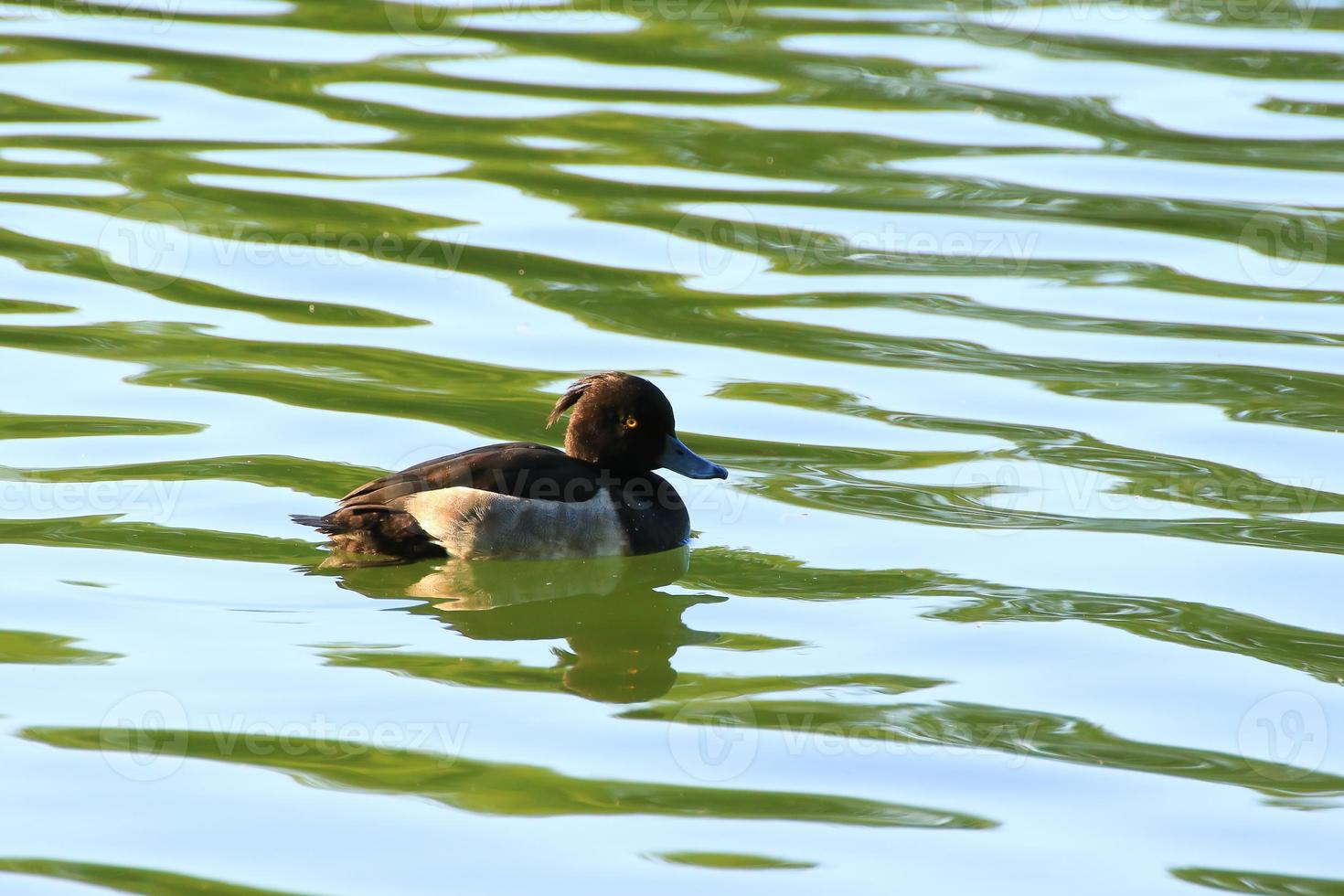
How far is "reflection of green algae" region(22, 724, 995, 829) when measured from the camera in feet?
16.5

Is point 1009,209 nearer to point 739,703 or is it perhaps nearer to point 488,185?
point 488,185

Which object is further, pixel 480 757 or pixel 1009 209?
pixel 1009 209

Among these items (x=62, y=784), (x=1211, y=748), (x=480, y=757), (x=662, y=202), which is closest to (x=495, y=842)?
(x=480, y=757)

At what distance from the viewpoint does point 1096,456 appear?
310 inches

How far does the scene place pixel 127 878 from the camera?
15.2 ft

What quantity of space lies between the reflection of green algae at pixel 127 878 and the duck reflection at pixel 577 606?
4.46 feet

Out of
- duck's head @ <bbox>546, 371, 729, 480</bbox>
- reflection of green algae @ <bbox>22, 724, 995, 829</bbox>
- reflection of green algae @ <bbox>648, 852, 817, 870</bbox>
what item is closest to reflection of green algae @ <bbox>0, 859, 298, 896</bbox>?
reflection of green algae @ <bbox>22, 724, 995, 829</bbox>

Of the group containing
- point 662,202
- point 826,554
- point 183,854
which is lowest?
point 183,854

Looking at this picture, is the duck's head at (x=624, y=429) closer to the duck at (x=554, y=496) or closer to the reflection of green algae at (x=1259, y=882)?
the duck at (x=554, y=496)

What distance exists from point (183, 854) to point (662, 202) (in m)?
6.83

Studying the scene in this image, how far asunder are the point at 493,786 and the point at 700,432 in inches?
130

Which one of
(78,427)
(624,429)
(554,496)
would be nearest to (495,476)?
(554,496)

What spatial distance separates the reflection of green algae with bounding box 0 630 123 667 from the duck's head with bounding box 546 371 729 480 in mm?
2099

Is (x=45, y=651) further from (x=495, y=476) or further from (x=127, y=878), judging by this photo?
(x=495, y=476)
